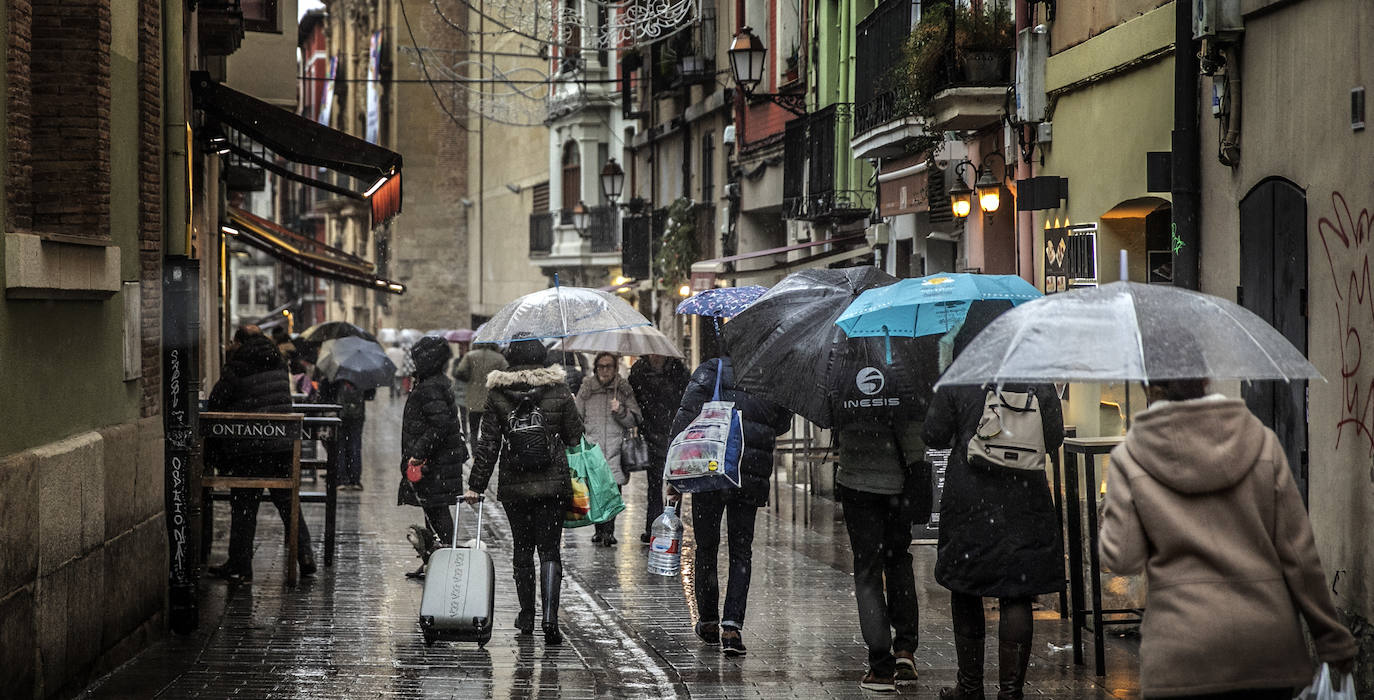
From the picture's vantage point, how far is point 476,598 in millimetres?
9602

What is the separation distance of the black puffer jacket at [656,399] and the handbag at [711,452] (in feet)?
18.5

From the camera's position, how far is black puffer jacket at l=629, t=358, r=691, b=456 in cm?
1528

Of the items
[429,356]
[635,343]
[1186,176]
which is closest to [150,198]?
[429,356]

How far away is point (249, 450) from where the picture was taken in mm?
12133

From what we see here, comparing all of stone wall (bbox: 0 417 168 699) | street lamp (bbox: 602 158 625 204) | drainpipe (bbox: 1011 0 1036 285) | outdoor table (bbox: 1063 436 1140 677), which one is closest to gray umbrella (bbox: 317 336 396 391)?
drainpipe (bbox: 1011 0 1036 285)

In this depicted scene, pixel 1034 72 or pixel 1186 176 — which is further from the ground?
pixel 1034 72

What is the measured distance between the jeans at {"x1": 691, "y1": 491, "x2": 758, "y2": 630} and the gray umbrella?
11.8 m

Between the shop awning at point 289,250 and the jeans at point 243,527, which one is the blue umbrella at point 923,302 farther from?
the shop awning at point 289,250

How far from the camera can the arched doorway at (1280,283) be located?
8906 mm

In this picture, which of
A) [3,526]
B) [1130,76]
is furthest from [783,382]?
[1130,76]

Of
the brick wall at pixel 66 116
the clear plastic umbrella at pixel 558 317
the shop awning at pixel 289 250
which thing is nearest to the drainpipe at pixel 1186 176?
the clear plastic umbrella at pixel 558 317

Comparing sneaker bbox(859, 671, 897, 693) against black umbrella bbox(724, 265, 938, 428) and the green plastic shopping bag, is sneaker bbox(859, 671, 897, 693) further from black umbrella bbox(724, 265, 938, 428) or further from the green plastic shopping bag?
the green plastic shopping bag

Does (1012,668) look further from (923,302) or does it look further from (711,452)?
(711,452)

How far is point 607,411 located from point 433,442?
3.03m
